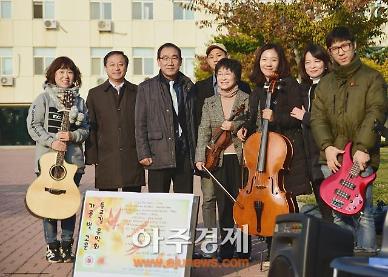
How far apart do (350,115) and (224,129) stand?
1.37 m

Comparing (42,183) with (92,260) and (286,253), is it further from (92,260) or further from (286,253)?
(286,253)

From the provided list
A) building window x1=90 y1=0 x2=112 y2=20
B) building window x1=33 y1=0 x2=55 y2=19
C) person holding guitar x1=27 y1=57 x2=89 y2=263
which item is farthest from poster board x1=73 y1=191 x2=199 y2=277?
building window x1=33 y1=0 x2=55 y2=19

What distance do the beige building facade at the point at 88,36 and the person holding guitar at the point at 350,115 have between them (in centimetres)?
3732

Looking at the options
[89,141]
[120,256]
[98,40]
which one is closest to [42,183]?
[89,141]

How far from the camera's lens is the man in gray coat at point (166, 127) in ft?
21.9

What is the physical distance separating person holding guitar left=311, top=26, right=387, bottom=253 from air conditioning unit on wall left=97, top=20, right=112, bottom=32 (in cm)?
3776

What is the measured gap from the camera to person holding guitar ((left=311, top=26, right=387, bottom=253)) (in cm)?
538

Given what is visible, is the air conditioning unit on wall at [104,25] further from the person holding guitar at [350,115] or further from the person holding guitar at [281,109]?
the person holding guitar at [350,115]

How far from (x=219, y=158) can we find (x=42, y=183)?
169cm

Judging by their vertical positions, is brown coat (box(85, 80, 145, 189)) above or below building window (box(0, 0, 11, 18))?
below

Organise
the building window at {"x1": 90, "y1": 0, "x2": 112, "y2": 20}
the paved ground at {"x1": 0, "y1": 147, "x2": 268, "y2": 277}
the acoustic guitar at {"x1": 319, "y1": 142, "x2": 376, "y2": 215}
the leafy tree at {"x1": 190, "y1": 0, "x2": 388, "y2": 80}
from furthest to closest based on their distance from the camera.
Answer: the building window at {"x1": 90, "y1": 0, "x2": 112, "y2": 20}
the leafy tree at {"x1": 190, "y1": 0, "x2": 388, "y2": 80}
the paved ground at {"x1": 0, "y1": 147, "x2": 268, "y2": 277}
the acoustic guitar at {"x1": 319, "y1": 142, "x2": 376, "y2": 215}

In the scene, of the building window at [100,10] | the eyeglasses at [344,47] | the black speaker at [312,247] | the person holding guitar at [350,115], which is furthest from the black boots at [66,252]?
the building window at [100,10]

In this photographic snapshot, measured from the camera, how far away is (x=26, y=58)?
142 feet

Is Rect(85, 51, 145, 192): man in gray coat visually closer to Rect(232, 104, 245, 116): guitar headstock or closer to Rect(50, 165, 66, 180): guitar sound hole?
Rect(50, 165, 66, 180): guitar sound hole
